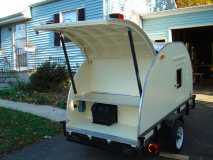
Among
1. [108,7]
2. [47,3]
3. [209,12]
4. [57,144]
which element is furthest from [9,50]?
[57,144]

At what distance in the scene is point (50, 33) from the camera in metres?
17.1

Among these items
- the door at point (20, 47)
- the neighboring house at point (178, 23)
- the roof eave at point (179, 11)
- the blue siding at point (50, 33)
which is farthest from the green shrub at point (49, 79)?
the door at point (20, 47)

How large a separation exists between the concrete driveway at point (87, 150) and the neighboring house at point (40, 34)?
8112 mm

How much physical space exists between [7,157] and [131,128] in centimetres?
239

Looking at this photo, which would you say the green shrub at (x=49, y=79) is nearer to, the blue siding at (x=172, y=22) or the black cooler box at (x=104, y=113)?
the blue siding at (x=172, y=22)

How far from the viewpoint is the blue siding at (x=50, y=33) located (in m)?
14.8

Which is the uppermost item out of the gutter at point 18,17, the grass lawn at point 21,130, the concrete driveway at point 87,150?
the gutter at point 18,17

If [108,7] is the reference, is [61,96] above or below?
below

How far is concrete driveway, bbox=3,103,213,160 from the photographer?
581 cm

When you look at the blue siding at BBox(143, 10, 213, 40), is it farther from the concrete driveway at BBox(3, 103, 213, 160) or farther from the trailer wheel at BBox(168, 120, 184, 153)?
the trailer wheel at BBox(168, 120, 184, 153)

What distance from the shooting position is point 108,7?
47.1 feet

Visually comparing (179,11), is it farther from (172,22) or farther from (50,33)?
(50,33)

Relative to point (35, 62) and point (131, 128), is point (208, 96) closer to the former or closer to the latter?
point (131, 128)

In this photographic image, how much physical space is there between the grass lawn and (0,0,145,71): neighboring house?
673 centimetres
